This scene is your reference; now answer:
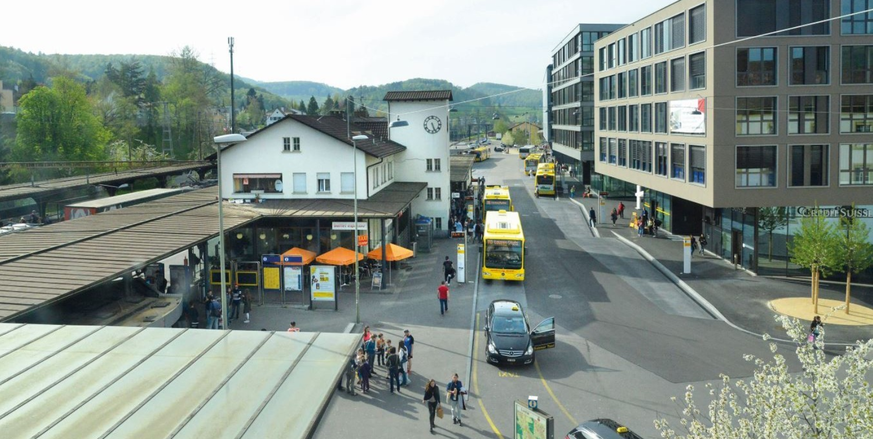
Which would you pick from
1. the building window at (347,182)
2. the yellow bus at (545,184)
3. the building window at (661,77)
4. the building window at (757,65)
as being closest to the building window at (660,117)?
the building window at (661,77)

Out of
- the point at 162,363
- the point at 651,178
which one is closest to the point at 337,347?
the point at 162,363

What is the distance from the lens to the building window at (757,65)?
34.8 m

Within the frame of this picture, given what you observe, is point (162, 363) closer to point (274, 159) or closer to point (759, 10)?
point (274, 159)

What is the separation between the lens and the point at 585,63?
245 ft

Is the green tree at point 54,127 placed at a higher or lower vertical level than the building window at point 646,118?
higher

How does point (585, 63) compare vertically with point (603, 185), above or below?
above

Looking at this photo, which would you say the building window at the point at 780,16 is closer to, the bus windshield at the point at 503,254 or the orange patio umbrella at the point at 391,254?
the bus windshield at the point at 503,254

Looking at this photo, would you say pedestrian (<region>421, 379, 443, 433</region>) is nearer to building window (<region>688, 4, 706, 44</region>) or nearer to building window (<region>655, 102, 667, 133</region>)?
building window (<region>688, 4, 706, 44</region>)

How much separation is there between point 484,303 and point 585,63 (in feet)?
164

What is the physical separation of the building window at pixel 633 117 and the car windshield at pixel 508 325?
89.9 ft

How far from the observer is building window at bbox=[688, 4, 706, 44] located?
1430 inches

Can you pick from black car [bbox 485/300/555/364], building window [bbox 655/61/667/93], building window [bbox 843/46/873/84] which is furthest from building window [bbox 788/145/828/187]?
black car [bbox 485/300/555/364]

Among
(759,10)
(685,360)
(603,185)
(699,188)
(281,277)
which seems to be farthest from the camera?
(603,185)

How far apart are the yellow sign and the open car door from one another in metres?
13.3
